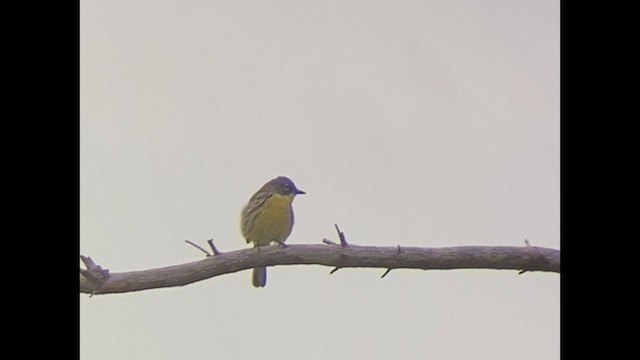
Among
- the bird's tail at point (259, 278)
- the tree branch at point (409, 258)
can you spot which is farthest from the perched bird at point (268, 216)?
the tree branch at point (409, 258)

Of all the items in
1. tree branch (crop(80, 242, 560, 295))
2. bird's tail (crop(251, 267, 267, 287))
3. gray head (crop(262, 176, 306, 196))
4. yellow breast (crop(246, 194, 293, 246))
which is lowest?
bird's tail (crop(251, 267, 267, 287))

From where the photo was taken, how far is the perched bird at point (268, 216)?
5.71 m

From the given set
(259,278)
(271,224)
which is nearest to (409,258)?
(271,224)

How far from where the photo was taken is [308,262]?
3771mm

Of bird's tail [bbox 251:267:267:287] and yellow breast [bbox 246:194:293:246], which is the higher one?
yellow breast [bbox 246:194:293:246]

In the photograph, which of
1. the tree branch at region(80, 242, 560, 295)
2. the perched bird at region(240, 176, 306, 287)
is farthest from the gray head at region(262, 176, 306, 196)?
the tree branch at region(80, 242, 560, 295)

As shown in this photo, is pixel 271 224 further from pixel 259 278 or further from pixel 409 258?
pixel 409 258

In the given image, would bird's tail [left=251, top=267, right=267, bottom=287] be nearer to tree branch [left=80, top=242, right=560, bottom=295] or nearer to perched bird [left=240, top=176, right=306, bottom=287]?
perched bird [left=240, top=176, right=306, bottom=287]

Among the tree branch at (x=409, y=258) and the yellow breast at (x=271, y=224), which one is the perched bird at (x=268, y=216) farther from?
the tree branch at (x=409, y=258)

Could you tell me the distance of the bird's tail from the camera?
5.78m

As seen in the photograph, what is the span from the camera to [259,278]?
582 centimetres
